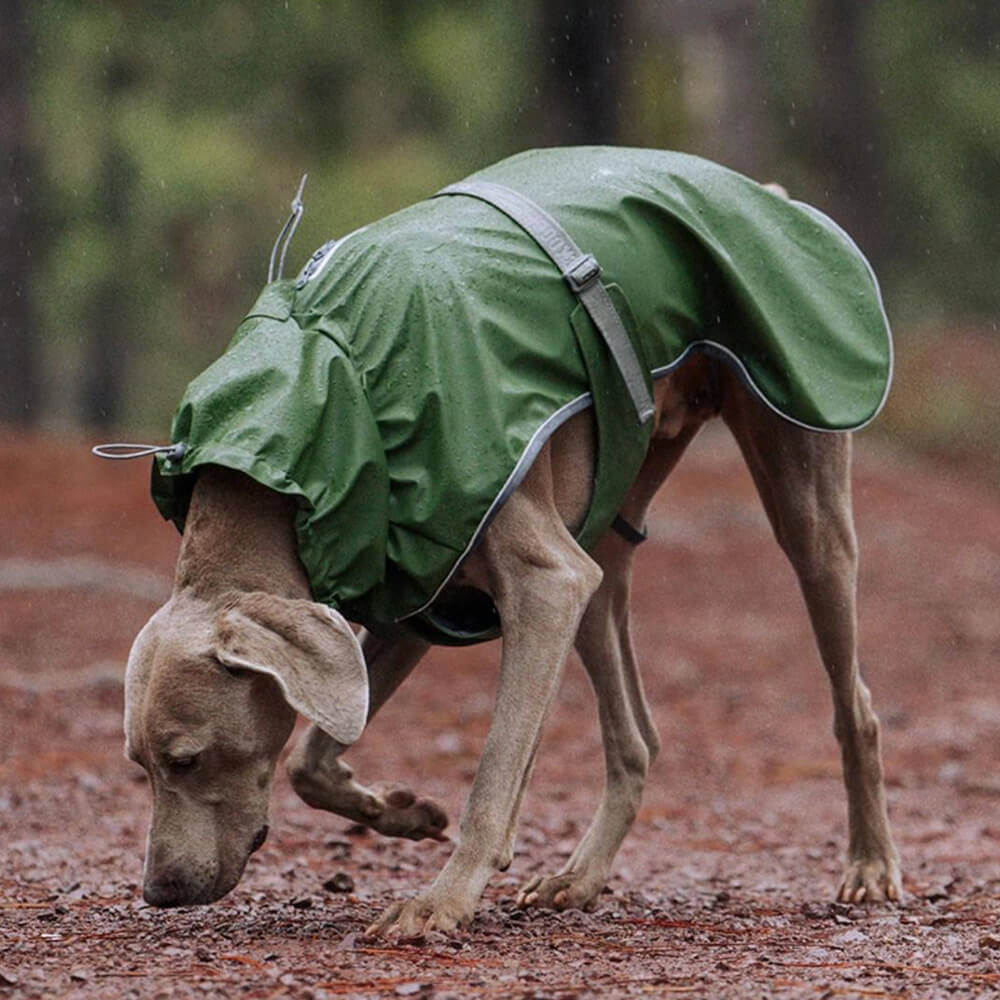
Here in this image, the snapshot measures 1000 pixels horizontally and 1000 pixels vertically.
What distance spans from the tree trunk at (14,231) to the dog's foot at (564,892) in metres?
13.3

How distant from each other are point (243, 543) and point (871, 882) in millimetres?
2307

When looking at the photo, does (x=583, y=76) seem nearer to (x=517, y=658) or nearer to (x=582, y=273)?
(x=582, y=273)

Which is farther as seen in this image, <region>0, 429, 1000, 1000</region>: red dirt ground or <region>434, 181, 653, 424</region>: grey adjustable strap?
<region>434, 181, 653, 424</region>: grey adjustable strap

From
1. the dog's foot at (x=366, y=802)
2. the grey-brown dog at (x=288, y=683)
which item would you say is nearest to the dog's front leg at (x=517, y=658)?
the grey-brown dog at (x=288, y=683)

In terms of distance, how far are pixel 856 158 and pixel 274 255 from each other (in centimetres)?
2313

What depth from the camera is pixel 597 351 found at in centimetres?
488

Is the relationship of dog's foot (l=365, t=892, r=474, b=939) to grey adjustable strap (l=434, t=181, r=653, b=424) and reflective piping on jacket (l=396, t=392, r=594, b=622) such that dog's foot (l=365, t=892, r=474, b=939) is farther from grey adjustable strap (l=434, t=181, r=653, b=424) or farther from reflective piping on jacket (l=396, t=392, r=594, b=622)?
grey adjustable strap (l=434, t=181, r=653, b=424)

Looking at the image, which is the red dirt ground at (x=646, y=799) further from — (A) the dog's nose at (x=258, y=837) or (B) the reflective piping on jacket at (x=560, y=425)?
(B) the reflective piping on jacket at (x=560, y=425)

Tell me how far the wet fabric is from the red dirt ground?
98 cm

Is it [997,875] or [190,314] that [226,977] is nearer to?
[997,875]

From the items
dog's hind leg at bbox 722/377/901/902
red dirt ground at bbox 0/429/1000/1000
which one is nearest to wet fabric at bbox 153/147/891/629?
dog's hind leg at bbox 722/377/901/902

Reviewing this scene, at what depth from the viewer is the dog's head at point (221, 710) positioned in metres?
4.34

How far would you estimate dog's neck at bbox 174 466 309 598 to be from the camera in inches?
176

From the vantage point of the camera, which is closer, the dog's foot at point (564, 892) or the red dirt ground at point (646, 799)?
the red dirt ground at point (646, 799)
